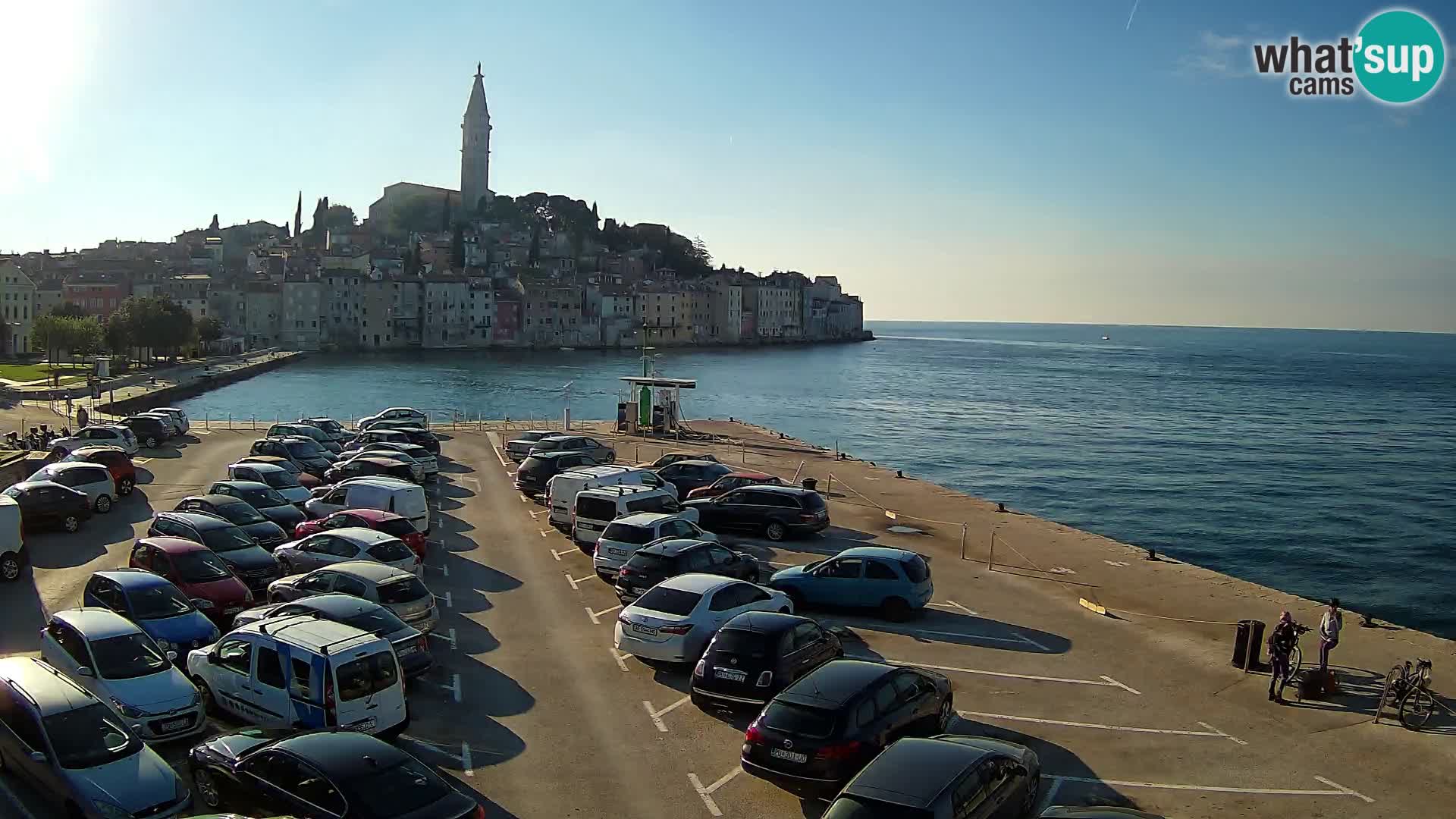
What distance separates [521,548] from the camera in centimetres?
2050

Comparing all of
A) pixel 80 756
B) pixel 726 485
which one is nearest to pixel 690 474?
pixel 726 485

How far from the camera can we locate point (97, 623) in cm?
1077

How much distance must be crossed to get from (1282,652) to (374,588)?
11275 mm

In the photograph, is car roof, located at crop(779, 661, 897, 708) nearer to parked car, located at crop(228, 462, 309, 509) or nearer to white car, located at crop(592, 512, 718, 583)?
white car, located at crop(592, 512, 718, 583)

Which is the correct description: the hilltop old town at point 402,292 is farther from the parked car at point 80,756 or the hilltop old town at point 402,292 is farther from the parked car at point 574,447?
the parked car at point 80,756

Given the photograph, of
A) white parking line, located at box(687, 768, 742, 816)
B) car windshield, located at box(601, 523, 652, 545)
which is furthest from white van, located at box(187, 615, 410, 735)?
car windshield, located at box(601, 523, 652, 545)

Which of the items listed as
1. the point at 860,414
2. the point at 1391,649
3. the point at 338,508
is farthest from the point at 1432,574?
the point at 860,414

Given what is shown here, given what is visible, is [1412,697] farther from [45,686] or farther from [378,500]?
[378,500]

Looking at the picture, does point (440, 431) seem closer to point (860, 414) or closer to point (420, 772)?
point (420, 772)

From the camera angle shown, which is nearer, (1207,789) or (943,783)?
(943,783)

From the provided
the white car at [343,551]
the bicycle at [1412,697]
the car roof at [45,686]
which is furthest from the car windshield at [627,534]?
the bicycle at [1412,697]

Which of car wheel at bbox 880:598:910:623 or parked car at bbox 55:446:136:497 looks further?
parked car at bbox 55:446:136:497

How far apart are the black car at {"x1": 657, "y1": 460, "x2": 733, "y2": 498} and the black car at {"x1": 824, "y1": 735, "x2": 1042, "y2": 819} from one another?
709 inches

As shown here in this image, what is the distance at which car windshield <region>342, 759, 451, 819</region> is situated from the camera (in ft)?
24.5
